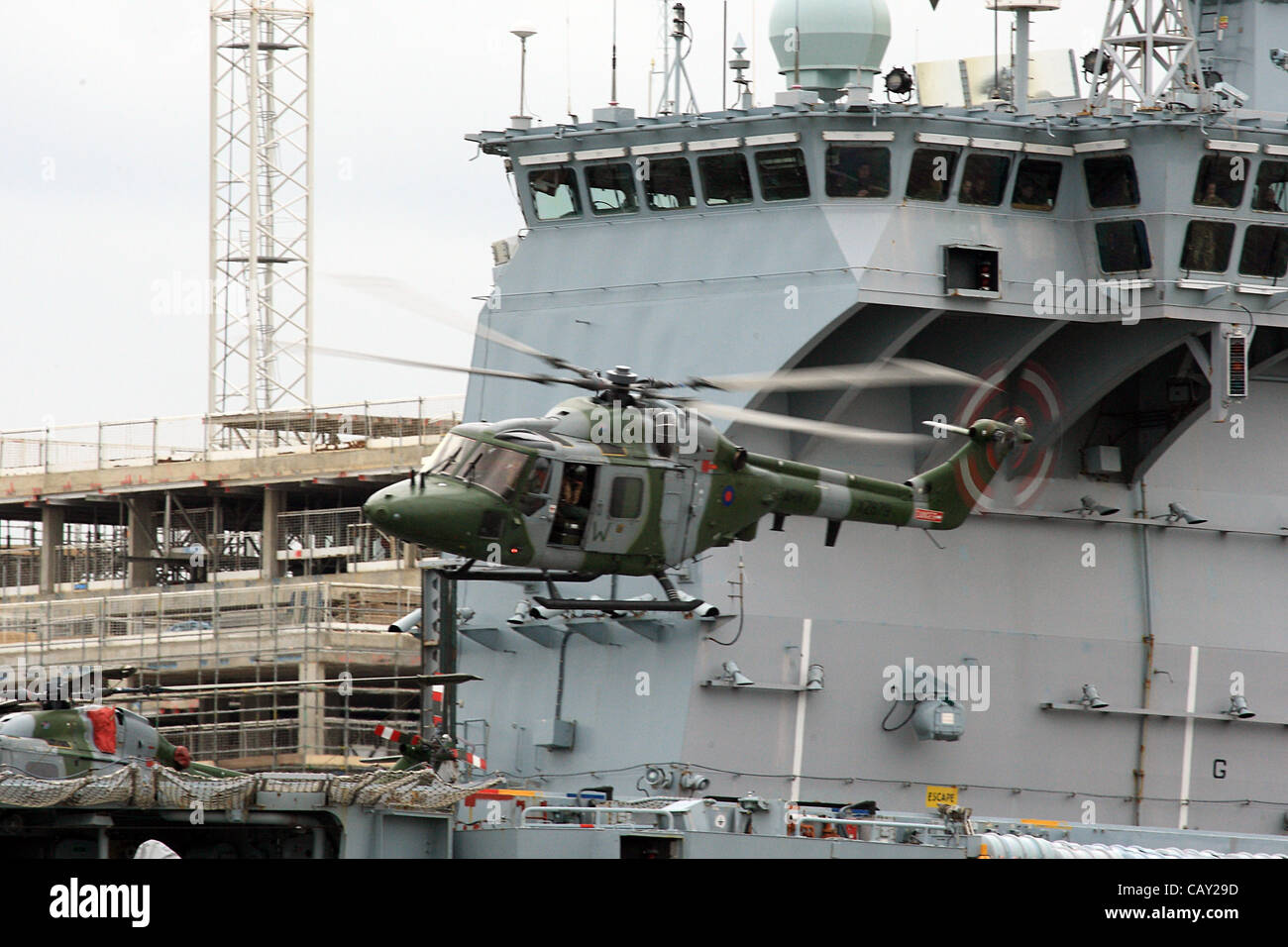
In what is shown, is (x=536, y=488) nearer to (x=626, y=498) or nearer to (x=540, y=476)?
(x=540, y=476)

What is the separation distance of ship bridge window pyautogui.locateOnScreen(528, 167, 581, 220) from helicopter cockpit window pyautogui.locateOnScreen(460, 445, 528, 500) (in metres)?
9.25

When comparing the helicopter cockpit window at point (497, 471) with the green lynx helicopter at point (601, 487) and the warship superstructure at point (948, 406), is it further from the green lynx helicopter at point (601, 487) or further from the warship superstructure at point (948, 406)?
the warship superstructure at point (948, 406)

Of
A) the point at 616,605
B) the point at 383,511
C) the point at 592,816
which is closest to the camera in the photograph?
the point at 383,511

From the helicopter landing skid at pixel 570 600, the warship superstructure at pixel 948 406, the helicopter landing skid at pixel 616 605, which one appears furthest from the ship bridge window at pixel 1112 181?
the helicopter landing skid at pixel 616 605

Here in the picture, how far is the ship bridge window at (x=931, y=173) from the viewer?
3428cm

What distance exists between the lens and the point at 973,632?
117ft

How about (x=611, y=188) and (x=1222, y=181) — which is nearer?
(x=1222, y=181)

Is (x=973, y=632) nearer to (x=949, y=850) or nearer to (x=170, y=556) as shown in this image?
(x=949, y=850)

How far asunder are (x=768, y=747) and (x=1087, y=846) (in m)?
4.90

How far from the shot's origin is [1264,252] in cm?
3541

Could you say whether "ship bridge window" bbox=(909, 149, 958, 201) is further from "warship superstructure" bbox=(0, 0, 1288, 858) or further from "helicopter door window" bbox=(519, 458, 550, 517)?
"helicopter door window" bbox=(519, 458, 550, 517)

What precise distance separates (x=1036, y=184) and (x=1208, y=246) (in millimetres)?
2696

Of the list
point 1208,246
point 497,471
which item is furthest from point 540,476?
point 1208,246
